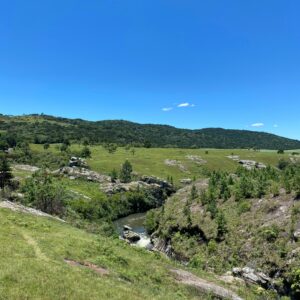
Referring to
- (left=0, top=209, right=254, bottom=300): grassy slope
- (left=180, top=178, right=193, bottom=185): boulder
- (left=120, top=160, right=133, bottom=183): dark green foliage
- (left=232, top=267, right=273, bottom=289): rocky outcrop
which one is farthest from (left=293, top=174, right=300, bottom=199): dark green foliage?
(left=180, top=178, right=193, bottom=185): boulder

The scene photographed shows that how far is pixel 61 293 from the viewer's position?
2145cm

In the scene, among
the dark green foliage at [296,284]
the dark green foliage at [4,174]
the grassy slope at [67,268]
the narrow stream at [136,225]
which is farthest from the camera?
the dark green foliage at [4,174]

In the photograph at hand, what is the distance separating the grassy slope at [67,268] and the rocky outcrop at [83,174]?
111 meters

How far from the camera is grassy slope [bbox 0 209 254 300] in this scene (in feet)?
71.6

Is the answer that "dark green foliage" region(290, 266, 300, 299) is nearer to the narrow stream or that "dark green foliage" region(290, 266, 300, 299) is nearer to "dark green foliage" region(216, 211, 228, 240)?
"dark green foliage" region(216, 211, 228, 240)

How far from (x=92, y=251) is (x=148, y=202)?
339 feet

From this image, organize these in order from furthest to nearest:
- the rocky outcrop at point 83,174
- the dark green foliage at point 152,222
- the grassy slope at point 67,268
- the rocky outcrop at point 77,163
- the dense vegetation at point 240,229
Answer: the rocky outcrop at point 77,163 → the rocky outcrop at point 83,174 → the dark green foliage at point 152,222 → the dense vegetation at point 240,229 → the grassy slope at point 67,268

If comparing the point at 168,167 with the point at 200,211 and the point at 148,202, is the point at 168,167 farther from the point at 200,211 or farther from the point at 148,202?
the point at 200,211

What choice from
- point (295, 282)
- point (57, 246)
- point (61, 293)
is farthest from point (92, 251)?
point (295, 282)

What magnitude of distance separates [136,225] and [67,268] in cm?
8466

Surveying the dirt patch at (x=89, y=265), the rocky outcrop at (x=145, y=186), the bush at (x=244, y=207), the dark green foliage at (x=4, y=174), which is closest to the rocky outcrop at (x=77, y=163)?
the rocky outcrop at (x=145, y=186)

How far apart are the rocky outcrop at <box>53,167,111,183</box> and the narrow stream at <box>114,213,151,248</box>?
33021mm

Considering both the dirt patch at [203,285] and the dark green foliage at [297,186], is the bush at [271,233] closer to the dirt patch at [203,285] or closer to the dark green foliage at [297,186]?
the dark green foliage at [297,186]

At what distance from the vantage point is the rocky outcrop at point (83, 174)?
153625mm
